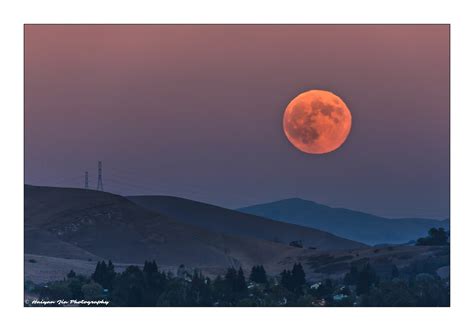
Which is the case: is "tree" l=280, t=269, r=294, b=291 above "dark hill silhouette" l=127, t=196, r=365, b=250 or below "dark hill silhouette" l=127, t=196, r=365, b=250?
below

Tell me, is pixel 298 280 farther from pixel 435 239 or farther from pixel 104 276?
pixel 435 239

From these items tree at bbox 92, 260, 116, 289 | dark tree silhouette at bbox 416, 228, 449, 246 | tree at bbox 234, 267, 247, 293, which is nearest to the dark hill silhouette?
dark tree silhouette at bbox 416, 228, 449, 246

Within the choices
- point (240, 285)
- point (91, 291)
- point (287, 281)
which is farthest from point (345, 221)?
point (91, 291)

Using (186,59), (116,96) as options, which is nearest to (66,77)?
(116,96)

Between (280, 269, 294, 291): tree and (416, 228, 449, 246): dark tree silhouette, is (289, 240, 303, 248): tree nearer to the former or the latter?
(416, 228, 449, 246): dark tree silhouette

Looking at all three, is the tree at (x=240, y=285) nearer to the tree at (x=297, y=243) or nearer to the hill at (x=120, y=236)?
the hill at (x=120, y=236)
